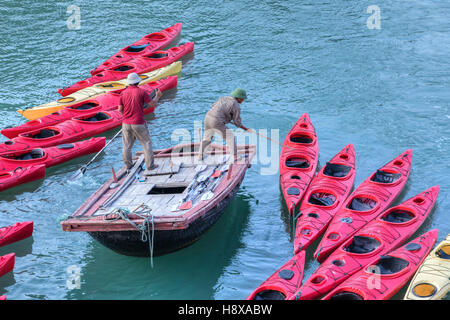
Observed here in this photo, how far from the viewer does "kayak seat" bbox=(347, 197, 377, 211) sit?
38.5 ft

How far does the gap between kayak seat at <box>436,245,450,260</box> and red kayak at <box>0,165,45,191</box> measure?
9490 mm

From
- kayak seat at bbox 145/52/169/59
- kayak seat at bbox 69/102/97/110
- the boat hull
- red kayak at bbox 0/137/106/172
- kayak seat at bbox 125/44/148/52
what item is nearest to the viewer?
the boat hull

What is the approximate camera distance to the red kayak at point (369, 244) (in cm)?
943

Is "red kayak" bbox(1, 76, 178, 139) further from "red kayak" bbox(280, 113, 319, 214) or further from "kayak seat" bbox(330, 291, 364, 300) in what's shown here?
"kayak seat" bbox(330, 291, 364, 300)

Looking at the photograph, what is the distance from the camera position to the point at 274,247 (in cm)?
1127

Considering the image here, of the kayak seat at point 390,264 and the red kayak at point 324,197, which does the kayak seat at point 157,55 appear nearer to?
the red kayak at point 324,197

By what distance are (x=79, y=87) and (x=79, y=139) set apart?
316 cm

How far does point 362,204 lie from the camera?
1188cm

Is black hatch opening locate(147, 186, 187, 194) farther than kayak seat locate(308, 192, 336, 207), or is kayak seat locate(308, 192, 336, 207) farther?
kayak seat locate(308, 192, 336, 207)

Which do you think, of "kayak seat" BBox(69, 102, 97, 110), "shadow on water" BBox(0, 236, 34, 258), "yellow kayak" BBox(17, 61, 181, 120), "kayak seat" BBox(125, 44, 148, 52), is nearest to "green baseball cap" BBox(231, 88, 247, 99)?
"shadow on water" BBox(0, 236, 34, 258)

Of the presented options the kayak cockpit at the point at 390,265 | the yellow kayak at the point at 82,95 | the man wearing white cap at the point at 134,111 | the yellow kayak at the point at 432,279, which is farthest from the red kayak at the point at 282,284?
the yellow kayak at the point at 82,95

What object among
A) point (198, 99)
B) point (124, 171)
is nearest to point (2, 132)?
point (124, 171)

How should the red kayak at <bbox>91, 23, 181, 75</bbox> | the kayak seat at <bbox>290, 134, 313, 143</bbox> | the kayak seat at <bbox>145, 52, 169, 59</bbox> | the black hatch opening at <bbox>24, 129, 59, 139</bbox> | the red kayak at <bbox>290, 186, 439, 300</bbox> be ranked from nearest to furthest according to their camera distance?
1. the red kayak at <bbox>290, 186, 439, 300</bbox>
2. the kayak seat at <bbox>290, 134, 313, 143</bbox>
3. the black hatch opening at <bbox>24, 129, 59, 139</bbox>
4. the red kayak at <bbox>91, 23, 181, 75</bbox>
5. the kayak seat at <bbox>145, 52, 169, 59</bbox>

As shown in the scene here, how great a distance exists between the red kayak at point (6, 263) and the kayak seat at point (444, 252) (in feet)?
26.2
